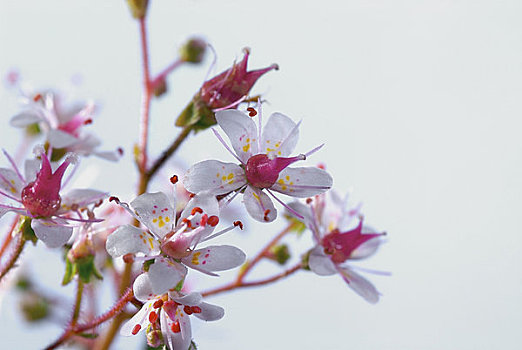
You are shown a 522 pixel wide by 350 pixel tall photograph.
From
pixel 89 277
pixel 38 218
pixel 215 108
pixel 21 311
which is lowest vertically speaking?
pixel 21 311

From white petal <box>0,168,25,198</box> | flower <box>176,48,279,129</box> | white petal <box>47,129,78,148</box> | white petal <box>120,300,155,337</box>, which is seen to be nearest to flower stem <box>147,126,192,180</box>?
flower <box>176,48,279,129</box>

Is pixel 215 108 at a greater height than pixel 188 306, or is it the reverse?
pixel 215 108

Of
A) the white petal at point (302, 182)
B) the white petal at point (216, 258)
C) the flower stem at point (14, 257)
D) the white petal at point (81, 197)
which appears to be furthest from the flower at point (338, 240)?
the flower stem at point (14, 257)

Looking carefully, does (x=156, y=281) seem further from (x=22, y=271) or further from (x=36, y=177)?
(x=22, y=271)

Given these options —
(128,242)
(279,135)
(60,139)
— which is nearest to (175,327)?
(128,242)

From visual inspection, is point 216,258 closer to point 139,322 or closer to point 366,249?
point 139,322

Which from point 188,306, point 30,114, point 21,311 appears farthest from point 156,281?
point 21,311

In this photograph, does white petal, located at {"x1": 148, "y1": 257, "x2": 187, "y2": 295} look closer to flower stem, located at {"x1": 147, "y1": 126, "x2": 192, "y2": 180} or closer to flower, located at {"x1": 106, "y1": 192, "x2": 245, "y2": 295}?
flower, located at {"x1": 106, "y1": 192, "x2": 245, "y2": 295}

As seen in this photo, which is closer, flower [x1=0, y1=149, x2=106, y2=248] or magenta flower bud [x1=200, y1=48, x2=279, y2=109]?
flower [x1=0, y1=149, x2=106, y2=248]
